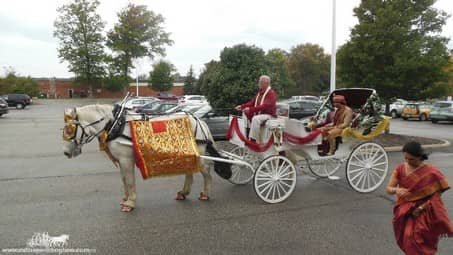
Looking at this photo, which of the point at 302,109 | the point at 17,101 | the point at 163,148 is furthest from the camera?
the point at 17,101

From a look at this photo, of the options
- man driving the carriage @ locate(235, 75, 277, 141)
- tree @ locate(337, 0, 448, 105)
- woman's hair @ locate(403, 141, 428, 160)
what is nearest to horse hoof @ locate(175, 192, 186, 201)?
man driving the carriage @ locate(235, 75, 277, 141)

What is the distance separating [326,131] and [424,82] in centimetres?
846

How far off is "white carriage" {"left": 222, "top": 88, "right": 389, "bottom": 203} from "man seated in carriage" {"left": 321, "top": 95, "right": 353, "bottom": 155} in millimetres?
126

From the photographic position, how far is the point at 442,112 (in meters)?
24.7

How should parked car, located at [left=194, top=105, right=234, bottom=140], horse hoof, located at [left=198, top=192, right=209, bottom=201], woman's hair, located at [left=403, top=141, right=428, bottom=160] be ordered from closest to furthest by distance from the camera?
1. woman's hair, located at [left=403, top=141, right=428, bottom=160]
2. horse hoof, located at [left=198, top=192, right=209, bottom=201]
3. parked car, located at [left=194, top=105, right=234, bottom=140]

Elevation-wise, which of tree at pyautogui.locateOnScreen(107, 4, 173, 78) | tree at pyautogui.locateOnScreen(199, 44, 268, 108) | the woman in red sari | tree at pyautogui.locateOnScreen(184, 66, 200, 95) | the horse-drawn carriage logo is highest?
tree at pyautogui.locateOnScreen(107, 4, 173, 78)

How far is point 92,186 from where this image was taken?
24.2ft

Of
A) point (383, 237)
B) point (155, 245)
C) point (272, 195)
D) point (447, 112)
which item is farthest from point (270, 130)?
point (447, 112)

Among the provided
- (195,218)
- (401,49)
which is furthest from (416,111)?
(195,218)

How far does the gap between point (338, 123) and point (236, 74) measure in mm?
5309

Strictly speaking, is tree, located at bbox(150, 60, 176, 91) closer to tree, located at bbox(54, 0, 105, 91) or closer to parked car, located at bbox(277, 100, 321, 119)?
tree, located at bbox(54, 0, 105, 91)

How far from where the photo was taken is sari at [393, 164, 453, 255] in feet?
10.4

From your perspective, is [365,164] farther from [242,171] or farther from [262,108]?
[242,171]

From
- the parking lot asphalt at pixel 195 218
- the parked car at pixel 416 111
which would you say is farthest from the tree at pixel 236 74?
the parked car at pixel 416 111
